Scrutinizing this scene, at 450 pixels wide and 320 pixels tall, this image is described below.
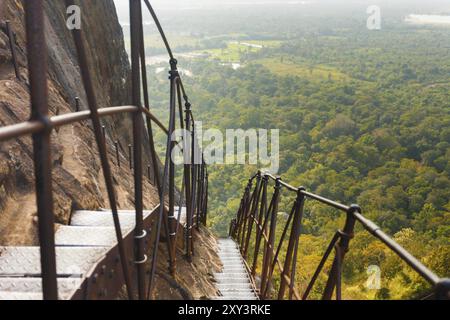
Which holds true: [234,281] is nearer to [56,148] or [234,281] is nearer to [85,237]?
[56,148]

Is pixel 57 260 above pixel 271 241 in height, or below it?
above

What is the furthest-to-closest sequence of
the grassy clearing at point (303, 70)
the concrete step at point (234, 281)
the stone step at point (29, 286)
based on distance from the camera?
the grassy clearing at point (303, 70) < the concrete step at point (234, 281) < the stone step at point (29, 286)

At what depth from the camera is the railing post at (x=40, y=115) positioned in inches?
55.5

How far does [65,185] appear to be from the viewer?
157 inches

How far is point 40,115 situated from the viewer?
57.0 inches

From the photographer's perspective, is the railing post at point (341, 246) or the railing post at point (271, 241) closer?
the railing post at point (341, 246)

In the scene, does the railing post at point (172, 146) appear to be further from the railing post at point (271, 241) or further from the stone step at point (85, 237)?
the railing post at point (271, 241)

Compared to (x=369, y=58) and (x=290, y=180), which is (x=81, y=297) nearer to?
(x=290, y=180)

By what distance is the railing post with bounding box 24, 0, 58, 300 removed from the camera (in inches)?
55.5

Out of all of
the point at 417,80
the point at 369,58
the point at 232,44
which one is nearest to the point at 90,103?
the point at 417,80

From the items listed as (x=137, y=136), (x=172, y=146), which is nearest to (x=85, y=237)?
(x=137, y=136)

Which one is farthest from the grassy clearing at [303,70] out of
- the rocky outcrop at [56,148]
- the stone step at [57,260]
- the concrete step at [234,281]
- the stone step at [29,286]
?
the stone step at [29,286]

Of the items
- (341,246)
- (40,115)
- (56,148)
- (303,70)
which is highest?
(40,115)
